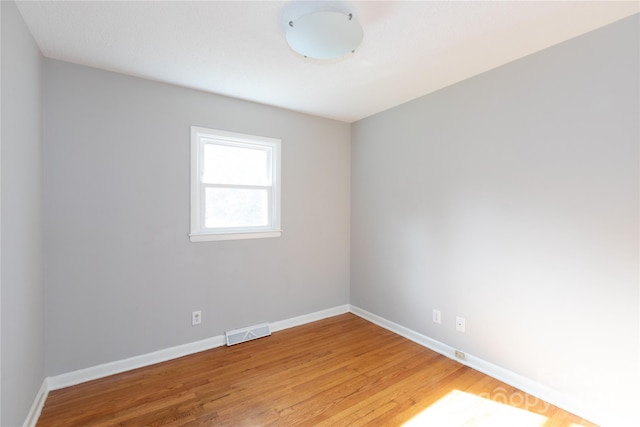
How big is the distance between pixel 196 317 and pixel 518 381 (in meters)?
2.67

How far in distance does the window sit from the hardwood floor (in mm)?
1155

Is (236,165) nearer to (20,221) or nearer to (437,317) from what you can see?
(20,221)

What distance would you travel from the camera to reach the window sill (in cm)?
268

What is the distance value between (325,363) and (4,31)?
2.90 metres

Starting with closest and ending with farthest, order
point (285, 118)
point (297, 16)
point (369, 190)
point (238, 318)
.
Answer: point (297, 16), point (238, 318), point (285, 118), point (369, 190)

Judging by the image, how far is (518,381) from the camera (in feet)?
6.96

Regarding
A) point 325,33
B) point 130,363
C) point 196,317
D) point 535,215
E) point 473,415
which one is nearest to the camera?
point 325,33

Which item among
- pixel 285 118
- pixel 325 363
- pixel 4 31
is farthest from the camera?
pixel 285 118

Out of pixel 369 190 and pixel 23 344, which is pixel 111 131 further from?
pixel 369 190

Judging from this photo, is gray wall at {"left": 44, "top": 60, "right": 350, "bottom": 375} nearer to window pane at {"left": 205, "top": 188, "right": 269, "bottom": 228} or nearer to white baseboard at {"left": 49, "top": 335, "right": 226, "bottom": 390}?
white baseboard at {"left": 49, "top": 335, "right": 226, "bottom": 390}

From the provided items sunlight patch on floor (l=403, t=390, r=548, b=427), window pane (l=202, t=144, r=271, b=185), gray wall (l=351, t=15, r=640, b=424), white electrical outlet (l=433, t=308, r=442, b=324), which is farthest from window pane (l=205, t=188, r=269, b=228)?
sunlight patch on floor (l=403, t=390, r=548, b=427)

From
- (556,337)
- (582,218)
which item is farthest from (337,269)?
(582,218)

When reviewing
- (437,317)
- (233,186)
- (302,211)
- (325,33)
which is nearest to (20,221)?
(233,186)

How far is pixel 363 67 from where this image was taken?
2.25m
